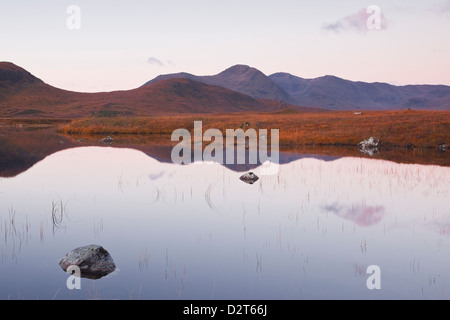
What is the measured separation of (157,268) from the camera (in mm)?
9383

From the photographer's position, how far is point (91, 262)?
925cm

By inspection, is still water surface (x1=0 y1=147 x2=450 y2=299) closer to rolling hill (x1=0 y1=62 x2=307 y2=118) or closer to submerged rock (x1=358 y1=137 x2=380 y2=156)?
submerged rock (x1=358 y1=137 x2=380 y2=156)

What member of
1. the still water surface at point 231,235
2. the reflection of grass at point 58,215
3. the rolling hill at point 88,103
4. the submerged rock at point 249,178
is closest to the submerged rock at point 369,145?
the still water surface at point 231,235

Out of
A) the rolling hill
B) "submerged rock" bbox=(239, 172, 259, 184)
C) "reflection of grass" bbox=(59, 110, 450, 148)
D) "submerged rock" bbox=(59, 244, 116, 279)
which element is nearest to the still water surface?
"submerged rock" bbox=(59, 244, 116, 279)

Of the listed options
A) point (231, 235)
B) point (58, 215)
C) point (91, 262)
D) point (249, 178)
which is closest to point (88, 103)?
point (249, 178)

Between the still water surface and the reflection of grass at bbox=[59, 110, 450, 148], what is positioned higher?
the reflection of grass at bbox=[59, 110, 450, 148]

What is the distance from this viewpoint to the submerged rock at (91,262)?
30.1 feet

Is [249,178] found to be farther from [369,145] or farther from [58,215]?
[369,145]

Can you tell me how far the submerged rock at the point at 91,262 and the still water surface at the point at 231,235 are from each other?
24 centimetres

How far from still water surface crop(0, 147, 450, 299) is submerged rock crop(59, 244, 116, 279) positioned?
0.24 metres

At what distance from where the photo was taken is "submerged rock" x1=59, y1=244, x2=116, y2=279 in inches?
361

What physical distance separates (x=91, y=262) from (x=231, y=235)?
416cm

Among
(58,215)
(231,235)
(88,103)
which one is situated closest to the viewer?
(231,235)
